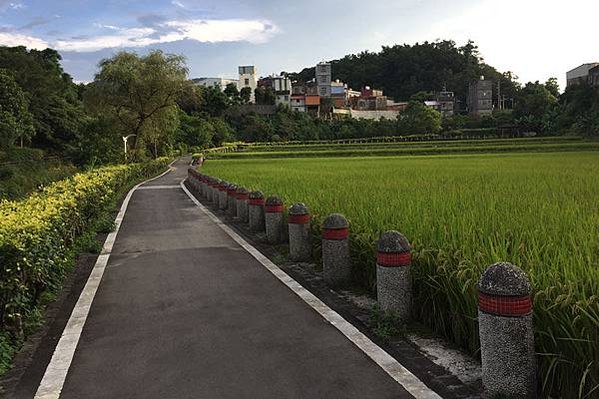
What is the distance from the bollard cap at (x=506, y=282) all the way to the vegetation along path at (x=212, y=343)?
824mm

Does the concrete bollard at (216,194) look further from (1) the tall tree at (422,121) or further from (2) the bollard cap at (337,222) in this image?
(1) the tall tree at (422,121)

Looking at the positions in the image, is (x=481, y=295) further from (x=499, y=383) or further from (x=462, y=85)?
(x=462, y=85)

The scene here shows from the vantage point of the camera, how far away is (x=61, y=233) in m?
7.24

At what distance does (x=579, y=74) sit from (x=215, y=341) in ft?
324

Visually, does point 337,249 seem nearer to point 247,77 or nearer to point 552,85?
point 552,85

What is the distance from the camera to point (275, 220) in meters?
8.76

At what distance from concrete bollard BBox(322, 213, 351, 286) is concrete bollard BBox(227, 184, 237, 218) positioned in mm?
6805

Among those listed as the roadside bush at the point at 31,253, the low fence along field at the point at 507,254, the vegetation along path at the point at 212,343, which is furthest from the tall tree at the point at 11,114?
the low fence along field at the point at 507,254

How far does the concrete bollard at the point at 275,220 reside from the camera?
28.7 ft

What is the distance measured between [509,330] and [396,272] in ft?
5.03

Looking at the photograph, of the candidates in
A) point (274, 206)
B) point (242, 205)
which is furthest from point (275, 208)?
point (242, 205)

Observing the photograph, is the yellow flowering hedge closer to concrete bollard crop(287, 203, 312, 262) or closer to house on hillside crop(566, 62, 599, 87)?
concrete bollard crop(287, 203, 312, 262)

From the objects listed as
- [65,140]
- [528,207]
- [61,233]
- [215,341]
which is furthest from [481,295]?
[65,140]

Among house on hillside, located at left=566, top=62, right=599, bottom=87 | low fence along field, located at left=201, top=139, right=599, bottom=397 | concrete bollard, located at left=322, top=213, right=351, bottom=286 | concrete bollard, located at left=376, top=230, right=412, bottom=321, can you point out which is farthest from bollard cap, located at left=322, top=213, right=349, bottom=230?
house on hillside, located at left=566, top=62, right=599, bottom=87
